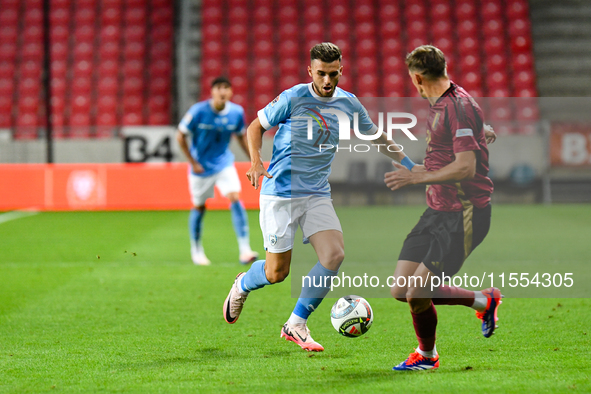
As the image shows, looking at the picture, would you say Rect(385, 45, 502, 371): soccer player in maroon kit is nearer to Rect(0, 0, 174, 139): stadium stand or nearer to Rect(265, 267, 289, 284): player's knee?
Rect(265, 267, 289, 284): player's knee

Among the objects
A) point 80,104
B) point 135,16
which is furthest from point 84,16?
point 80,104

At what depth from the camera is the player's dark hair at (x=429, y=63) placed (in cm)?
356

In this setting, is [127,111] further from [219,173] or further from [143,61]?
[219,173]

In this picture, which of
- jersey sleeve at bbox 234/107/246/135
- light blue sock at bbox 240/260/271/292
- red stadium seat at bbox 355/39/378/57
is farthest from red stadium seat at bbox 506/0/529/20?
light blue sock at bbox 240/260/271/292

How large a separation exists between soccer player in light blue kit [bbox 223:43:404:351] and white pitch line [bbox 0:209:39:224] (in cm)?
896

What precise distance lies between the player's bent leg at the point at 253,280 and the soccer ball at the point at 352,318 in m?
0.46

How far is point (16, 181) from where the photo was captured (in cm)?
1384

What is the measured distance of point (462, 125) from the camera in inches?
138

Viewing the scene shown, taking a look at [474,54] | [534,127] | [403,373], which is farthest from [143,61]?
[403,373]

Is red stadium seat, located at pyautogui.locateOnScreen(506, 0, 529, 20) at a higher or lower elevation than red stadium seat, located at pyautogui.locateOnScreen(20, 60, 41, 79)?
higher

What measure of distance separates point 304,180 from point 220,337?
45.2 inches

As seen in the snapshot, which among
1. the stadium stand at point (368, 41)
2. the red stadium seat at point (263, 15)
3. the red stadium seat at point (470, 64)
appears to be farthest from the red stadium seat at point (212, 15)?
the red stadium seat at point (470, 64)

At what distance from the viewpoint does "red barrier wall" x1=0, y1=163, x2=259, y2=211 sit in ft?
45.4

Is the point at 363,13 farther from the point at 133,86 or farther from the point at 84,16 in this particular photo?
the point at 84,16
